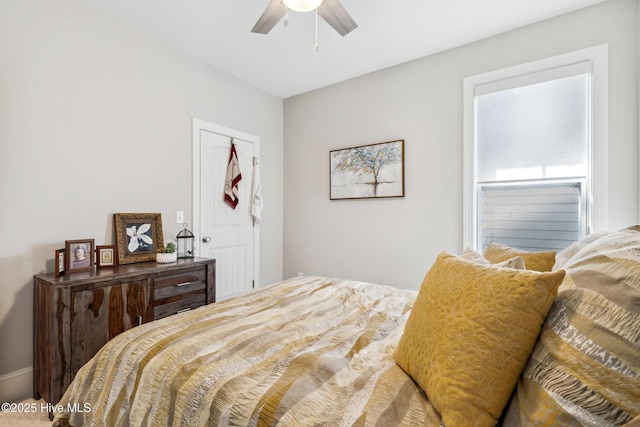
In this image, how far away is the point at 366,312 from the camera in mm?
1594

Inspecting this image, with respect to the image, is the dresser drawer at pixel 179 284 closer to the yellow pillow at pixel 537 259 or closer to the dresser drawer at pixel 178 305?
the dresser drawer at pixel 178 305

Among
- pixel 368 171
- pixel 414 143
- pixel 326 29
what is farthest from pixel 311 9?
pixel 368 171

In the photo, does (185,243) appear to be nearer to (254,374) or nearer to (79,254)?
(79,254)

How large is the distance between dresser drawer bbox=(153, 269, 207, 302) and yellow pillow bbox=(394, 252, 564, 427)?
2.11 metres

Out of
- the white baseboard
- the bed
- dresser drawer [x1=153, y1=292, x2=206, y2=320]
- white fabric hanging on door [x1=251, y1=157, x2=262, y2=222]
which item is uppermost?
white fabric hanging on door [x1=251, y1=157, x2=262, y2=222]

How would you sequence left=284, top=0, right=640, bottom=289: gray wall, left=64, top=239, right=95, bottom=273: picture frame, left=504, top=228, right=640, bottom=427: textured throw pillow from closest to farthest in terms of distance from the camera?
left=504, top=228, right=640, bottom=427: textured throw pillow
left=64, top=239, right=95, bottom=273: picture frame
left=284, top=0, right=640, bottom=289: gray wall

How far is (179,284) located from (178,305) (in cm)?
17

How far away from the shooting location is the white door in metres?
3.19

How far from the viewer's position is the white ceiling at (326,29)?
2369mm

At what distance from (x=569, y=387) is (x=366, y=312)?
105 centimetres

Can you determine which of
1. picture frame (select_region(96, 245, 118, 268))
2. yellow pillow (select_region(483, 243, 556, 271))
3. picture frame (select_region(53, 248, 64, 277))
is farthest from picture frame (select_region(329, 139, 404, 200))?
picture frame (select_region(53, 248, 64, 277))

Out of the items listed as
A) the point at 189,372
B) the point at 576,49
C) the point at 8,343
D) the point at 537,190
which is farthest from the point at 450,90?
the point at 8,343

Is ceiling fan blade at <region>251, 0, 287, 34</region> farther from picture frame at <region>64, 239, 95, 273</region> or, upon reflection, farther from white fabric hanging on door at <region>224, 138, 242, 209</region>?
picture frame at <region>64, 239, 95, 273</region>

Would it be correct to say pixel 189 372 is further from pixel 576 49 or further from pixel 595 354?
pixel 576 49
